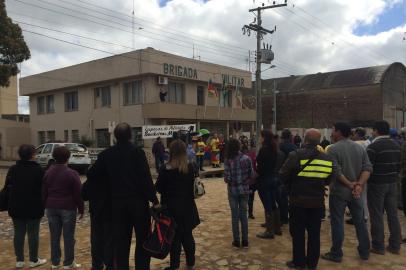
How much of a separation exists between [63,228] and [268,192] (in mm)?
3397

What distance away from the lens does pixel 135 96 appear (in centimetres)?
2686

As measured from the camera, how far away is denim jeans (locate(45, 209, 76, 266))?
18.8 ft

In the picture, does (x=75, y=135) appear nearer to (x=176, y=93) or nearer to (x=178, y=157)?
(x=176, y=93)

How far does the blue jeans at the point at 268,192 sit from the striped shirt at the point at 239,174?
0.61 m

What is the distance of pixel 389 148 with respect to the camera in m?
6.53

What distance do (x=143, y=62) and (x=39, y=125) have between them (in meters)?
13.5

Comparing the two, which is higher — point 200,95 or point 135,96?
point 200,95

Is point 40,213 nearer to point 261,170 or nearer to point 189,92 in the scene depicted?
point 261,170

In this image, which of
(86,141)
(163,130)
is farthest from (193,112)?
(86,141)

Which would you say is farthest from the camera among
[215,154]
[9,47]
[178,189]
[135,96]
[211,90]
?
[211,90]

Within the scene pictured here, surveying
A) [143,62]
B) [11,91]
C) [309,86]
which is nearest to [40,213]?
[143,62]

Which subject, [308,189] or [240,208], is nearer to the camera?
[308,189]

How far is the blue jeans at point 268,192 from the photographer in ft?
23.9

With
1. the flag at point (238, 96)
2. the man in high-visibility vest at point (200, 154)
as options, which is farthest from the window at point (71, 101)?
the man in high-visibility vest at point (200, 154)
